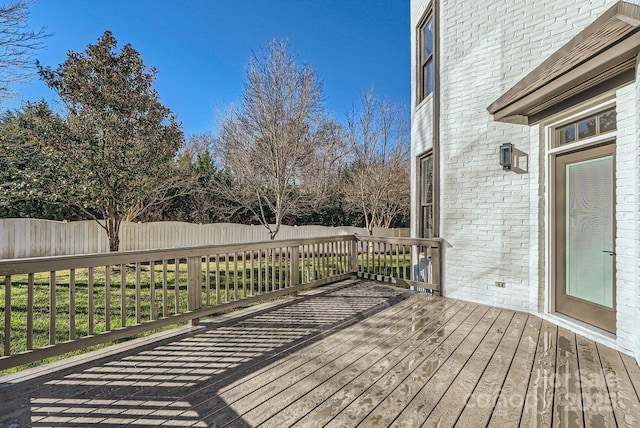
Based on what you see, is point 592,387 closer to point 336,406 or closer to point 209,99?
point 336,406

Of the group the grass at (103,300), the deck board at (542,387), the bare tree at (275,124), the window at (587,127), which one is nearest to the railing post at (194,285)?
the grass at (103,300)

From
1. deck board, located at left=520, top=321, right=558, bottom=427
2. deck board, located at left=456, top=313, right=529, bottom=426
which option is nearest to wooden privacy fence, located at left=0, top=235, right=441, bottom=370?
deck board, located at left=456, top=313, right=529, bottom=426

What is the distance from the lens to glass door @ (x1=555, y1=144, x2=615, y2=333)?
10.9 ft

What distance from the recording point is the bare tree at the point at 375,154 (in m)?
13.0

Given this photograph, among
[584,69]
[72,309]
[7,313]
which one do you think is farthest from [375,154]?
[7,313]

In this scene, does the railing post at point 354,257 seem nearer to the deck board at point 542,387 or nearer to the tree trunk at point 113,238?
the deck board at point 542,387

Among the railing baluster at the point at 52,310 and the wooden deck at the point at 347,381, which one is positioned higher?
the railing baluster at the point at 52,310

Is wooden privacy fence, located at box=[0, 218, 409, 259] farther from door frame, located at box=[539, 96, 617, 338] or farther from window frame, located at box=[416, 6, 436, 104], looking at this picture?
door frame, located at box=[539, 96, 617, 338]

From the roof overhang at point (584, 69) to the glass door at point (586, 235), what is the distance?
629mm

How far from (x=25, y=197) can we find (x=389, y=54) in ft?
41.9

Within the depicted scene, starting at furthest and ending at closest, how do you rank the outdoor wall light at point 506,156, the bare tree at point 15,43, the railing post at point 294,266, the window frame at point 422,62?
the window frame at point 422,62 → the bare tree at point 15,43 → the railing post at point 294,266 → the outdoor wall light at point 506,156

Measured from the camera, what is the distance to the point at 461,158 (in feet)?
Result: 16.5

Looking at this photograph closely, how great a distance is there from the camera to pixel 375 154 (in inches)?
514

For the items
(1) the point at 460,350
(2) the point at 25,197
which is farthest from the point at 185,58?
(1) the point at 460,350
